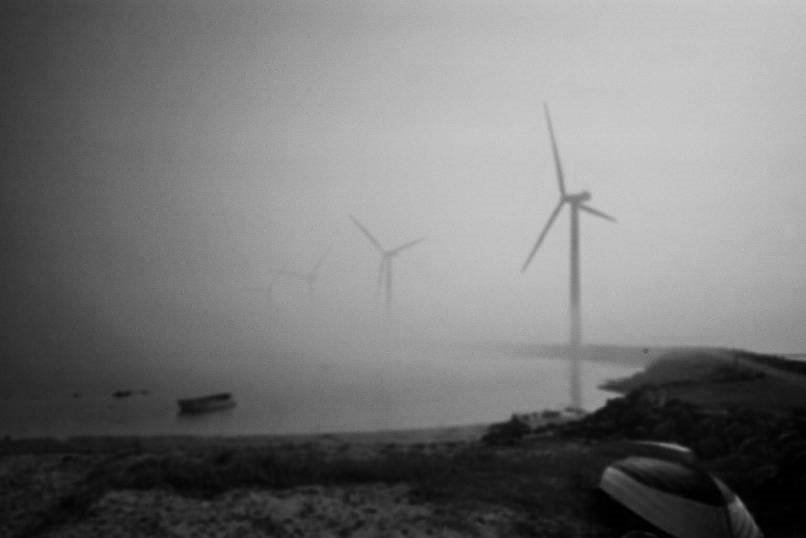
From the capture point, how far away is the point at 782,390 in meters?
35.0

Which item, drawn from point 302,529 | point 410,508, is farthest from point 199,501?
point 410,508

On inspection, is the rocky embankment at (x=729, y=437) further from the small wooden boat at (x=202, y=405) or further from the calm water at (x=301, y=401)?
the small wooden boat at (x=202, y=405)

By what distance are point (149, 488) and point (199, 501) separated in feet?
6.48

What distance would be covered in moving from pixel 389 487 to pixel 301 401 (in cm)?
4454

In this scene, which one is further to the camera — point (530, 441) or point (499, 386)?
point (499, 386)

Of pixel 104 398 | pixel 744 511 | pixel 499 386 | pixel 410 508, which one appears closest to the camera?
pixel 744 511

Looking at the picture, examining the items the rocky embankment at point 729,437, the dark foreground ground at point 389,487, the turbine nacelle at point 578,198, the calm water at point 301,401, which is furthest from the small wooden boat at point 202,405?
the turbine nacelle at point 578,198

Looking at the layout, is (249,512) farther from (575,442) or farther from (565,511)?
(575,442)

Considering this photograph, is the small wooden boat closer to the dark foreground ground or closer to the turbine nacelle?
the dark foreground ground

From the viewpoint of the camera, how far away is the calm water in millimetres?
43688

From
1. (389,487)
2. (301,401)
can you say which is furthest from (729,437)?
(301,401)

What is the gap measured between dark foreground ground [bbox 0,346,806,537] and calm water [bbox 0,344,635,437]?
1935cm

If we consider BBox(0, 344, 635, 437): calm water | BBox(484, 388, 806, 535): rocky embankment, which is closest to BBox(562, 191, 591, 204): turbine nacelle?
BBox(0, 344, 635, 437): calm water

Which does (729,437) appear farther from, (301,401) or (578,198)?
(578,198)
